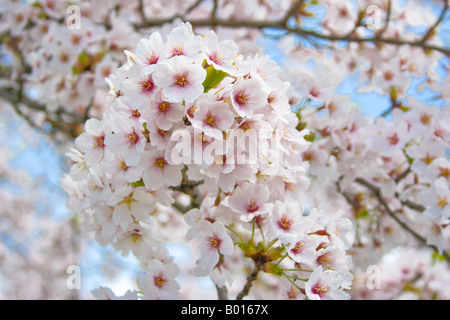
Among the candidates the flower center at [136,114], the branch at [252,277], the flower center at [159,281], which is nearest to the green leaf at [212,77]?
the flower center at [136,114]

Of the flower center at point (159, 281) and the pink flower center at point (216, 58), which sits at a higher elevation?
the pink flower center at point (216, 58)

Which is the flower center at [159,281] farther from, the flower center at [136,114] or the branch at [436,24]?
the branch at [436,24]

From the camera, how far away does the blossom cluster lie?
50.9 inches

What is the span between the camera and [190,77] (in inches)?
50.4

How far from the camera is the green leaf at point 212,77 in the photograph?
136cm

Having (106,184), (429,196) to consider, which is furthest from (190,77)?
(429,196)

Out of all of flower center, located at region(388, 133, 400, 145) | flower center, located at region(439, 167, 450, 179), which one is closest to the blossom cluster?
flower center, located at region(439, 167, 450, 179)

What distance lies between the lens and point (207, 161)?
126 centimetres

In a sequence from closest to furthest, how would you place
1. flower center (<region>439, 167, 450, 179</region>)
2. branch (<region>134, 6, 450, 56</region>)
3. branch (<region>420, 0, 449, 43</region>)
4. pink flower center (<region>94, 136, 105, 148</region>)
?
pink flower center (<region>94, 136, 105, 148</region>)
flower center (<region>439, 167, 450, 179</region>)
branch (<region>420, 0, 449, 43</region>)
branch (<region>134, 6, 450, 56</region>)

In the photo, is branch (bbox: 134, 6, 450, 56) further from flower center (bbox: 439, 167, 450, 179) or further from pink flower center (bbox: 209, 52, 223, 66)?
pink flower center (bbox: 209, 52, 223, 66)

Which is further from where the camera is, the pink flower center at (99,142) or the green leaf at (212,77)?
the pink flower center at (99,142)

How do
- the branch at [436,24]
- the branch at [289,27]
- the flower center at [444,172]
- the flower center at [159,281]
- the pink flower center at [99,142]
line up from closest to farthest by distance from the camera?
the pink flower center at [99,142]
the flower center at [159,281]
the flower center at [444,172]
the branch at [436,24]
the branch at [289,27]

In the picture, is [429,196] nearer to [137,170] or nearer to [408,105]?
[408,105]
